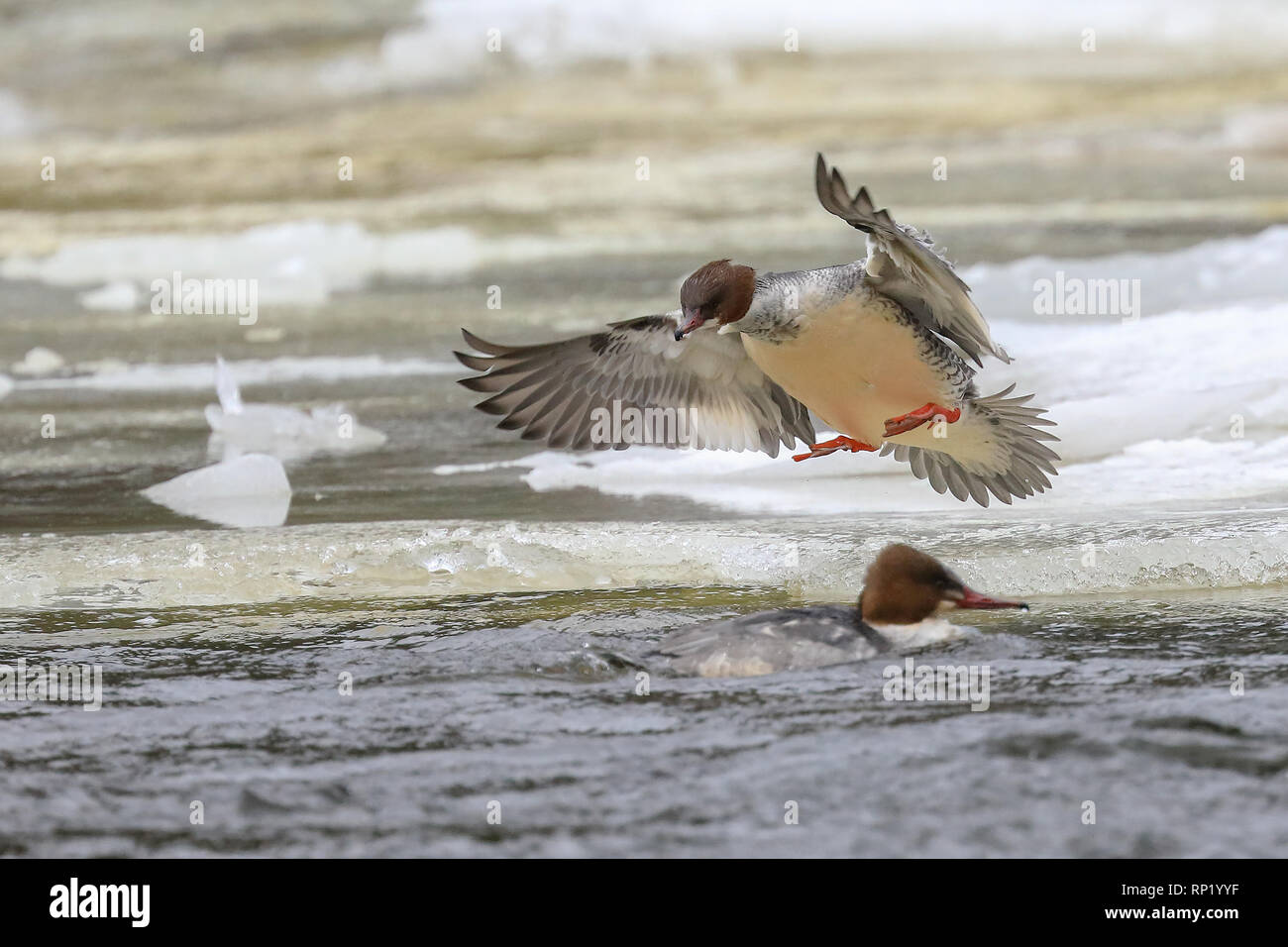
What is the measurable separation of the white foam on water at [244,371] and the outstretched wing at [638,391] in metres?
6.16

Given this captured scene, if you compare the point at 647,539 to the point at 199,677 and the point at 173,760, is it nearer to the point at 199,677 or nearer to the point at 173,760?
the point at 199,677

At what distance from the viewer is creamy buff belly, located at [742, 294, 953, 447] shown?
497 cm

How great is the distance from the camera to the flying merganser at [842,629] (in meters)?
4.15

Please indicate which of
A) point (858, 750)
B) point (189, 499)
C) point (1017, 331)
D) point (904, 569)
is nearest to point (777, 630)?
point (904, 569)

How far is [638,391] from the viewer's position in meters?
5.76

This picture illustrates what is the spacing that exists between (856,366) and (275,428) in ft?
17.1

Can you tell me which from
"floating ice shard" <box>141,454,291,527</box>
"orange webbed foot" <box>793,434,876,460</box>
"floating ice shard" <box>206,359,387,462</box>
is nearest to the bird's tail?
"orange webbed foot" <box>793,434,876,460</box>

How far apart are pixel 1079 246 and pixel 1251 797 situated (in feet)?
40.1

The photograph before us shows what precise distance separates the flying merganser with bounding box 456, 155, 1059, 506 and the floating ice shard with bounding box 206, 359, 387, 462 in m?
3.87

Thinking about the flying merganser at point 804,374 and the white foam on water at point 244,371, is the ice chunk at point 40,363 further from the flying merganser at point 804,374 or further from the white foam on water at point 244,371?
the flying merganser at point 804,374

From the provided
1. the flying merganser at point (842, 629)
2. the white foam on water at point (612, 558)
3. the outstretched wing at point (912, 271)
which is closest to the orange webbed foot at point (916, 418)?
the outstretched wing at point (912, 271)

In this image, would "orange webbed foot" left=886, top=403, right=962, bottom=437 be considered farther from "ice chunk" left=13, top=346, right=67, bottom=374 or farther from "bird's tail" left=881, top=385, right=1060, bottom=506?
"ice chunk" left=13, top=346, right=67, bottom=374

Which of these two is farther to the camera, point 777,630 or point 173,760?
point 777,630

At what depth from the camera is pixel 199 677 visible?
4.27 m
